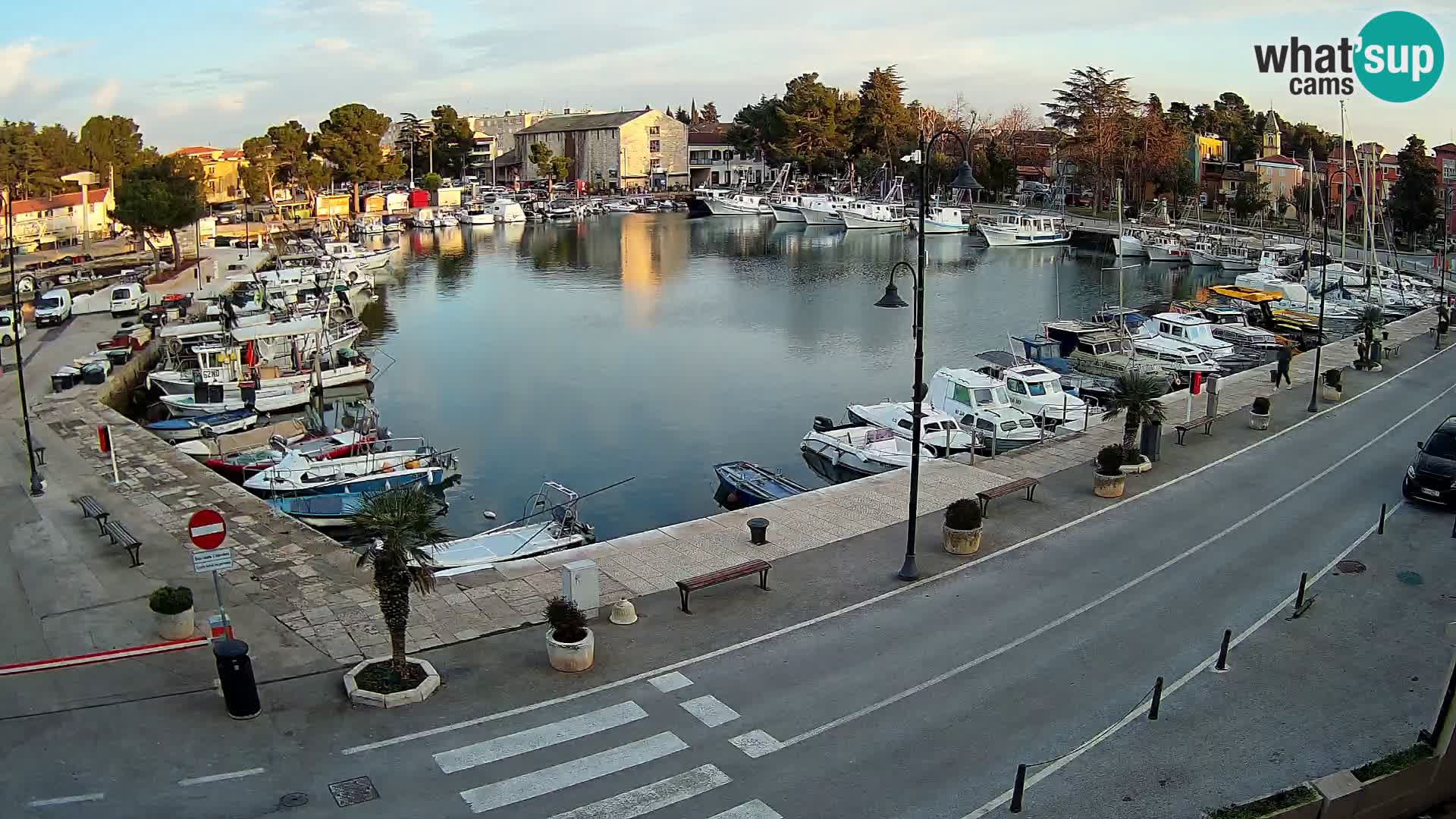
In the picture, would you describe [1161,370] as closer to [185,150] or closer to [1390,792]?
[1390,792]

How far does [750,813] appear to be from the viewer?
11984mm

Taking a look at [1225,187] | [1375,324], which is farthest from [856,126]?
[1375,324]

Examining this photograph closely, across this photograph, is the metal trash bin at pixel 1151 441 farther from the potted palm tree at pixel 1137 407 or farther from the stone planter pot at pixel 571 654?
the stone planter pot at pixel 571 654

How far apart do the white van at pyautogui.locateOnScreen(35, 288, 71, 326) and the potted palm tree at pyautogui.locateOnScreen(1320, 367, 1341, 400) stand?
52.9 m

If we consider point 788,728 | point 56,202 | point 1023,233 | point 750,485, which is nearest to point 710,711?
point 788,728

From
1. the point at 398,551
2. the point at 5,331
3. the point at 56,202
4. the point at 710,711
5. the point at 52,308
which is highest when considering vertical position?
the point at 56,202

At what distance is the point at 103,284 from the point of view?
217 ft

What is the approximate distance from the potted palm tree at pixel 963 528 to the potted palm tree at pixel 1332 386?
1804 centimetres

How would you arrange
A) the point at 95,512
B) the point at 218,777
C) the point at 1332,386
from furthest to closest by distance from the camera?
the point at 1332,386 < the point at 95,512 < the point at 218,777

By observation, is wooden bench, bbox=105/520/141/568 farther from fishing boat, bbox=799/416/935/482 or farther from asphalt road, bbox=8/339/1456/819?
fishing boat, bbox=799/416/935/482

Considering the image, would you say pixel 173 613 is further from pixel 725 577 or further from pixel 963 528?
pixel 963 528

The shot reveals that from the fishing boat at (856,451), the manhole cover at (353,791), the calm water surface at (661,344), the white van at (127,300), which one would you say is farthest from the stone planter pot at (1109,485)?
the white van at (127,300)

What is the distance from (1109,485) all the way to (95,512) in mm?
20907

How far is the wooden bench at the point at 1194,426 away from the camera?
91.5 ft
